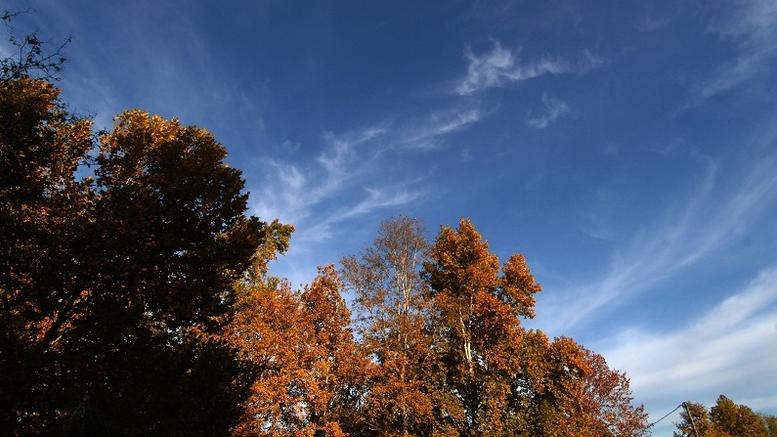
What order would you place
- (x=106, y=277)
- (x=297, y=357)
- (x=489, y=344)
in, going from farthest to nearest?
1. (x=489, y=344)
2. (x=297, y=357)
3. (x=106, y=277)

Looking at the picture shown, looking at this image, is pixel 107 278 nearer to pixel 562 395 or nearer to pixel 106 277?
pixel 106 277

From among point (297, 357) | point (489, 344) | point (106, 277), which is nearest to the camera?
point (106, 277)

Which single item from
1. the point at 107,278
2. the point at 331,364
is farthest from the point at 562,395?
the point at 107,278

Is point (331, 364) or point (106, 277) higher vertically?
point (331, 364)

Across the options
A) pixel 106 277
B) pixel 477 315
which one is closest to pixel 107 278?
pixel 106 277

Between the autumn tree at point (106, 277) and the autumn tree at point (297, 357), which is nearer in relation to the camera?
the autumn tree at point (106, 277)

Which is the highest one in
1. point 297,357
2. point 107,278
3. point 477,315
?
point 477,315

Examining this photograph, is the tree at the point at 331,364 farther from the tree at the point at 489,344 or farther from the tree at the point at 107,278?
the tree at the point at 107,278

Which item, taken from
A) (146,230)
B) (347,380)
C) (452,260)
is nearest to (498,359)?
(452,260)

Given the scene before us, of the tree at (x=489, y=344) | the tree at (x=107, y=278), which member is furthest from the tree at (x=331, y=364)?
the tree at (x=107, y=278)

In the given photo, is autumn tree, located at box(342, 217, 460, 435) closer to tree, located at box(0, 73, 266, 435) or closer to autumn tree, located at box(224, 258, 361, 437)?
autumn tree, located at box(224, 258, 361, 437)

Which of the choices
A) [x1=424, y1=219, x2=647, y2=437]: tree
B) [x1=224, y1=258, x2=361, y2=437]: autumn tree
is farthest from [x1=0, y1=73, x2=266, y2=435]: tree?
[x1=424, y1=219, x2=647, y2=437]: tree

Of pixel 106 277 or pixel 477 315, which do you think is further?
pixel 477 315

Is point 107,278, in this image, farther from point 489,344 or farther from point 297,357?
point 489,344
